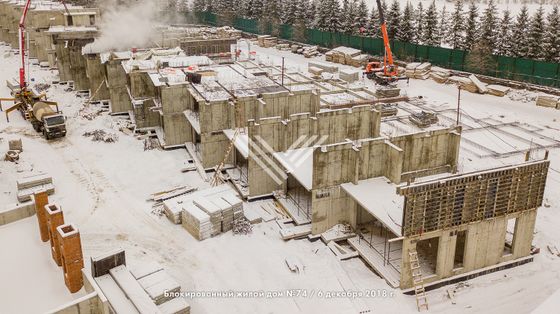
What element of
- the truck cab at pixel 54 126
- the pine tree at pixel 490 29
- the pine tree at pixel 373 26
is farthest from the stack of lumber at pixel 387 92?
the truck cab at pixel 54 126

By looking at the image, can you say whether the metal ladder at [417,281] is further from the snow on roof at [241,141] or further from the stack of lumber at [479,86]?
the stack of lumber at [479,86]

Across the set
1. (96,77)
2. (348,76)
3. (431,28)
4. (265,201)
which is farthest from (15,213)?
(431,28)

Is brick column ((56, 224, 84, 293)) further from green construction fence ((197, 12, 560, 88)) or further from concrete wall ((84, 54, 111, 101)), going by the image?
green construction fence ((197, 12, 560, 88))

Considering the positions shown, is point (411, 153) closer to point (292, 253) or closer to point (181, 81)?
point (292, 253)

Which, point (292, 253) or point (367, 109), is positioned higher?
point (367, 109)

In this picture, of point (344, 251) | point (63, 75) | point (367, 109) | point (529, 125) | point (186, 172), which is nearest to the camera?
point (344, 251)

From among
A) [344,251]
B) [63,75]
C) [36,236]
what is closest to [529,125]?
[344,251]
